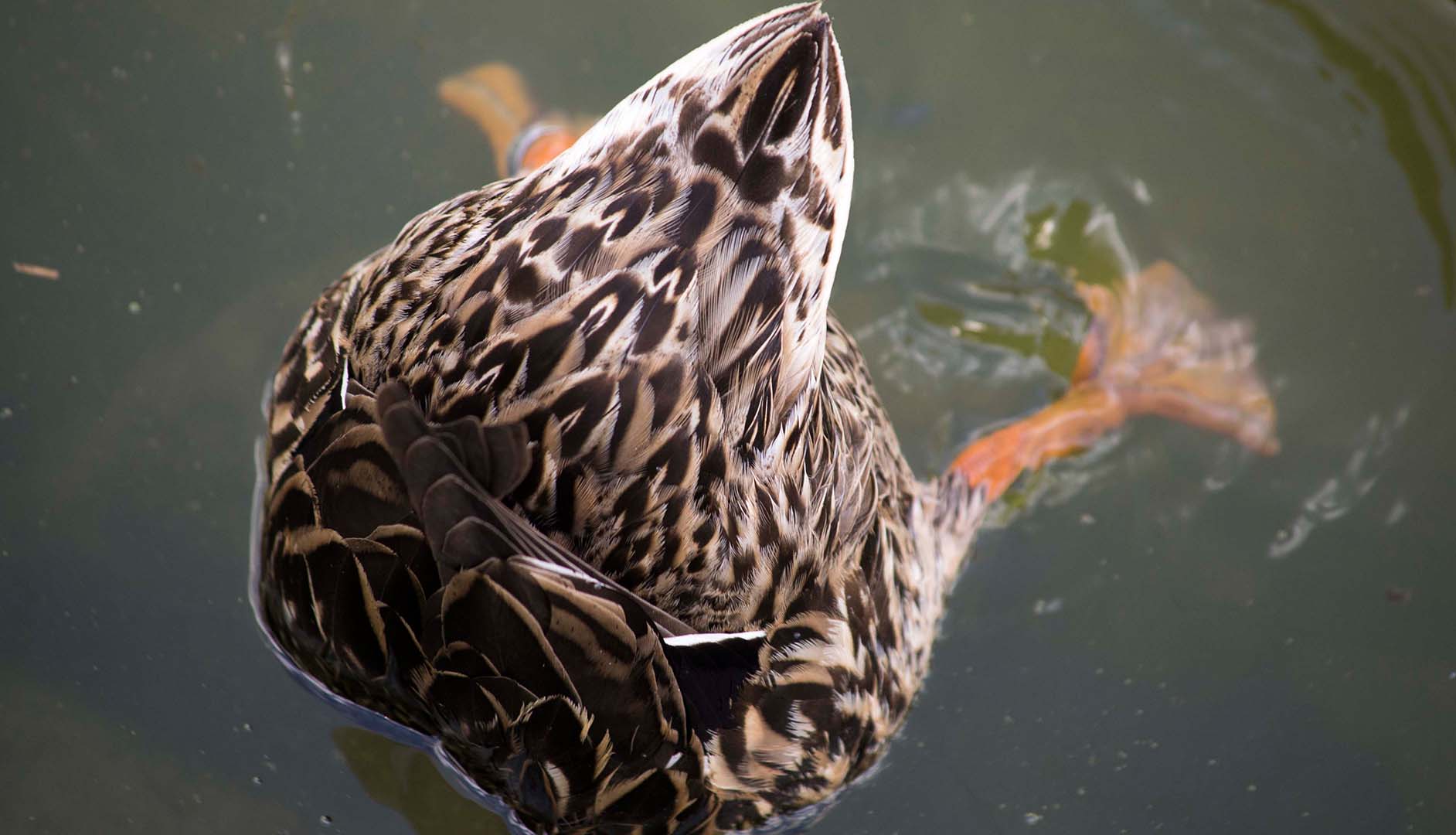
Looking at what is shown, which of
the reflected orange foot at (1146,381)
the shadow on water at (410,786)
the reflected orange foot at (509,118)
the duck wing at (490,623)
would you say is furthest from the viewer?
the reflected orange foot at (509,118)

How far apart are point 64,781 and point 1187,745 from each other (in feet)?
9.01

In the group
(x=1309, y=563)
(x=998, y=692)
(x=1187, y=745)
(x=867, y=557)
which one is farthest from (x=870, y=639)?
(x=1309, y=563)

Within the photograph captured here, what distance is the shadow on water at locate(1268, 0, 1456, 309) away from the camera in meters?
3.38

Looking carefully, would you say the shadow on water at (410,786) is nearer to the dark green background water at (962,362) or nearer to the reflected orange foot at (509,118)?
the dark green background water at (962,362)

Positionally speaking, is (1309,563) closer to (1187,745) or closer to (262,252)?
(1187,745)

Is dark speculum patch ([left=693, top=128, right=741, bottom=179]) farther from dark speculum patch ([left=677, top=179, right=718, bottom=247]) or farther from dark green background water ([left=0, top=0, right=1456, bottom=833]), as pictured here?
dark green background water ([left=0, top=0, right=1456, bottom=833])

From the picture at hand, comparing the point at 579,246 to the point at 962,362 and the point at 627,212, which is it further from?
the point at 962,362

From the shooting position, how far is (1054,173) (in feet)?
11.3

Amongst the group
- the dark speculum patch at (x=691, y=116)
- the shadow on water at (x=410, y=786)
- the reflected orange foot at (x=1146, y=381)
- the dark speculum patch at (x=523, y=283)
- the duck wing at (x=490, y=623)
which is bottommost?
the reflected orange foot at (x=1146, y=381)

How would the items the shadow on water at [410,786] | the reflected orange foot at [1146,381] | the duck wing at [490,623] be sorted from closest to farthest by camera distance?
the duck wing at [490,623] → the shadow on water at [410,786] → the reflected orange foot at [1146,381]

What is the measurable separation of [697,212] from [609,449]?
1.29 feet

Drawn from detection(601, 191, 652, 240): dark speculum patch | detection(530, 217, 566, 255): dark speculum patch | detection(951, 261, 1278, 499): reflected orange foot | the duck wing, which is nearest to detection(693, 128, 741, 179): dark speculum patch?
detection(601, 191, 652, 240): dark speculum patch

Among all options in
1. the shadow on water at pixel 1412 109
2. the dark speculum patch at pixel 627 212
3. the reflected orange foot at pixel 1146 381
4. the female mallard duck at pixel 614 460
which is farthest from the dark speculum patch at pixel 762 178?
the shadow on water at pixel 1412 109

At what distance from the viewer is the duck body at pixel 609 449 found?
1676 millimetres
